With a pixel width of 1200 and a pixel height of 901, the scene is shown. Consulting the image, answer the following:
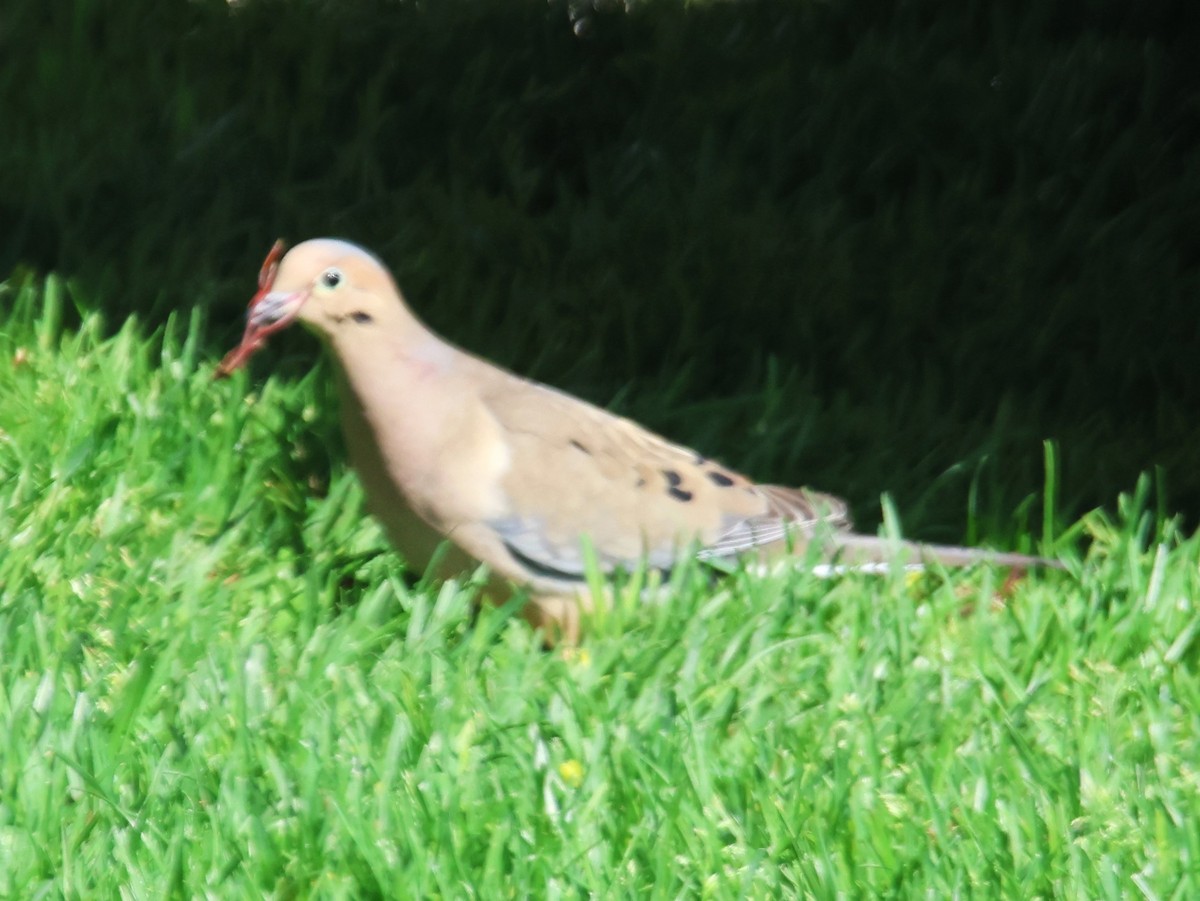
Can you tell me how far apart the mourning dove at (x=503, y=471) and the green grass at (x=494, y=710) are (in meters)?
0.10

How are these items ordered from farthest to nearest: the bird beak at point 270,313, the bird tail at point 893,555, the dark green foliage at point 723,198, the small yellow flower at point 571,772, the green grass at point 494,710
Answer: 1. the dark green foliage at point 723,198
2. the bird tail at point 893,555
3. the bird beak at point 270,313
4. the small yellow flower at point 571,772
5. the green grass at point 494,710

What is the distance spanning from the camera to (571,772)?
3.08 m

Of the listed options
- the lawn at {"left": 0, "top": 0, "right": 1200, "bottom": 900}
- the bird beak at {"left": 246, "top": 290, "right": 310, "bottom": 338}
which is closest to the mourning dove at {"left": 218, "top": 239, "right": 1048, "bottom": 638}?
the bird beak at {"left": 246, "top": 290, "right": 310, "bottom": 338}

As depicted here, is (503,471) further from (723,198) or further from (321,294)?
(723,198)

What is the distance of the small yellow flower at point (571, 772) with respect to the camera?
10.0 feet

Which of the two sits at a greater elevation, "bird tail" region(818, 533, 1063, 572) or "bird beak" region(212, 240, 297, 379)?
"bird beak" region(212, 240, 297, 379)

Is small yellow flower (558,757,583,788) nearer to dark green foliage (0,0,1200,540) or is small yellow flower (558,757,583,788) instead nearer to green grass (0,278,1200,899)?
green grass (0,278,1200,899)

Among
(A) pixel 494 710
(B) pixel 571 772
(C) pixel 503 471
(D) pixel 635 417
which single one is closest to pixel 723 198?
(D) pixel 635 417

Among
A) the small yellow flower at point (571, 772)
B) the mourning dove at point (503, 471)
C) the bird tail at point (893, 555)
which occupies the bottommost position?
the bird tail at point (893, 555)

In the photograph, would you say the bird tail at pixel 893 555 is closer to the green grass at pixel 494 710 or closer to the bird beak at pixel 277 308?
the green grass at pixel 494 710

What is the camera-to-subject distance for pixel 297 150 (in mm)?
5688

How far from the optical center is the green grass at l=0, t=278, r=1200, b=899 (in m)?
2.85

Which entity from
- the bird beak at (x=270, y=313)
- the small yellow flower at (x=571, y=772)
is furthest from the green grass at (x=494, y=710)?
the bird beak at (x=270, y=313)

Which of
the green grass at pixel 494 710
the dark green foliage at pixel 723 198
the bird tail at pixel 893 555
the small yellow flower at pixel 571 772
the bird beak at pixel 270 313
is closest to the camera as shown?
the green grass at pixel 494 710
